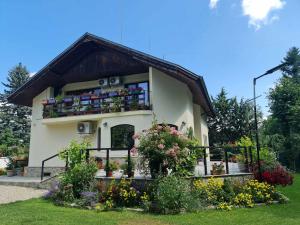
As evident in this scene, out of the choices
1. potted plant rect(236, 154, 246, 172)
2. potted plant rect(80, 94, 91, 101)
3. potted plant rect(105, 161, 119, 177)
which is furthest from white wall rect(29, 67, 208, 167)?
potted plant rect(236, 154, 246, 172)

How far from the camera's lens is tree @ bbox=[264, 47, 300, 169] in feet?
90.8

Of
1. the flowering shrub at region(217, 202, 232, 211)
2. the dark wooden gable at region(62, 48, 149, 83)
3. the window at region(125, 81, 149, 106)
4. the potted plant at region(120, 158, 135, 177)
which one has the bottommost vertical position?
the flowering shrub at region(217, 202, 232, 211)

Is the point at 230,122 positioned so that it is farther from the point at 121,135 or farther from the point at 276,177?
the point at 276,177

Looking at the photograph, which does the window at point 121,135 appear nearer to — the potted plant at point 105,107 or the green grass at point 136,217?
the potted plant at point 105,107

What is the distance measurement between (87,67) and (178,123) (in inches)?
273

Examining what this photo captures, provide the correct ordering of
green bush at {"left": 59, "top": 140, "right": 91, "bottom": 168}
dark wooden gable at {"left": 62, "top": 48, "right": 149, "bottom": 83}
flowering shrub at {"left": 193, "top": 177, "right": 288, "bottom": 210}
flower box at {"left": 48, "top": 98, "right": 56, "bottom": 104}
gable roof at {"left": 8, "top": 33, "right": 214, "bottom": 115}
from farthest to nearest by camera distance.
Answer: flower box at {"left": 48, "top": 98, "right": 56, "bottom": 104}, dark wooden gable at {"left": 62, "top": 48, "right": 149, "bottom": 83}, gable roof at {"left": 8, "top": 33, "right": 214, "bottom": 115}, green bush at {"left": 59, "top": 140, "right": 91, "bottom": 168}, flowering shrub at {"left": 193, "top": 177, "right": 288, "bottom": 210}

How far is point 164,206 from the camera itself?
833 centimetres

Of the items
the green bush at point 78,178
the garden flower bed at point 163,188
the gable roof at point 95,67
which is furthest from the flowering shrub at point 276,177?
the gable roof at point 95,67

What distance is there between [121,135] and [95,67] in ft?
15.9

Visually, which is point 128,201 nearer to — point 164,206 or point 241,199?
point 164,206

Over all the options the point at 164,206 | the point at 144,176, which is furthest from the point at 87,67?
the point at 164,206

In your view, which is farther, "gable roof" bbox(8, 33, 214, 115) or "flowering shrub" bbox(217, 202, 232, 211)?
"gable roof" bbox(8, 33, 214, 115)

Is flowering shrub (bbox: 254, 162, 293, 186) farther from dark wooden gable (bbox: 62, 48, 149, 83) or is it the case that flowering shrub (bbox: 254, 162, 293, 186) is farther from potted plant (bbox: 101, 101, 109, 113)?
dark wooden gable (bbox: 62, 48, 149, 83)

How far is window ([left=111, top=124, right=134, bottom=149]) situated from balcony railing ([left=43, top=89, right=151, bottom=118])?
1.03 meters
